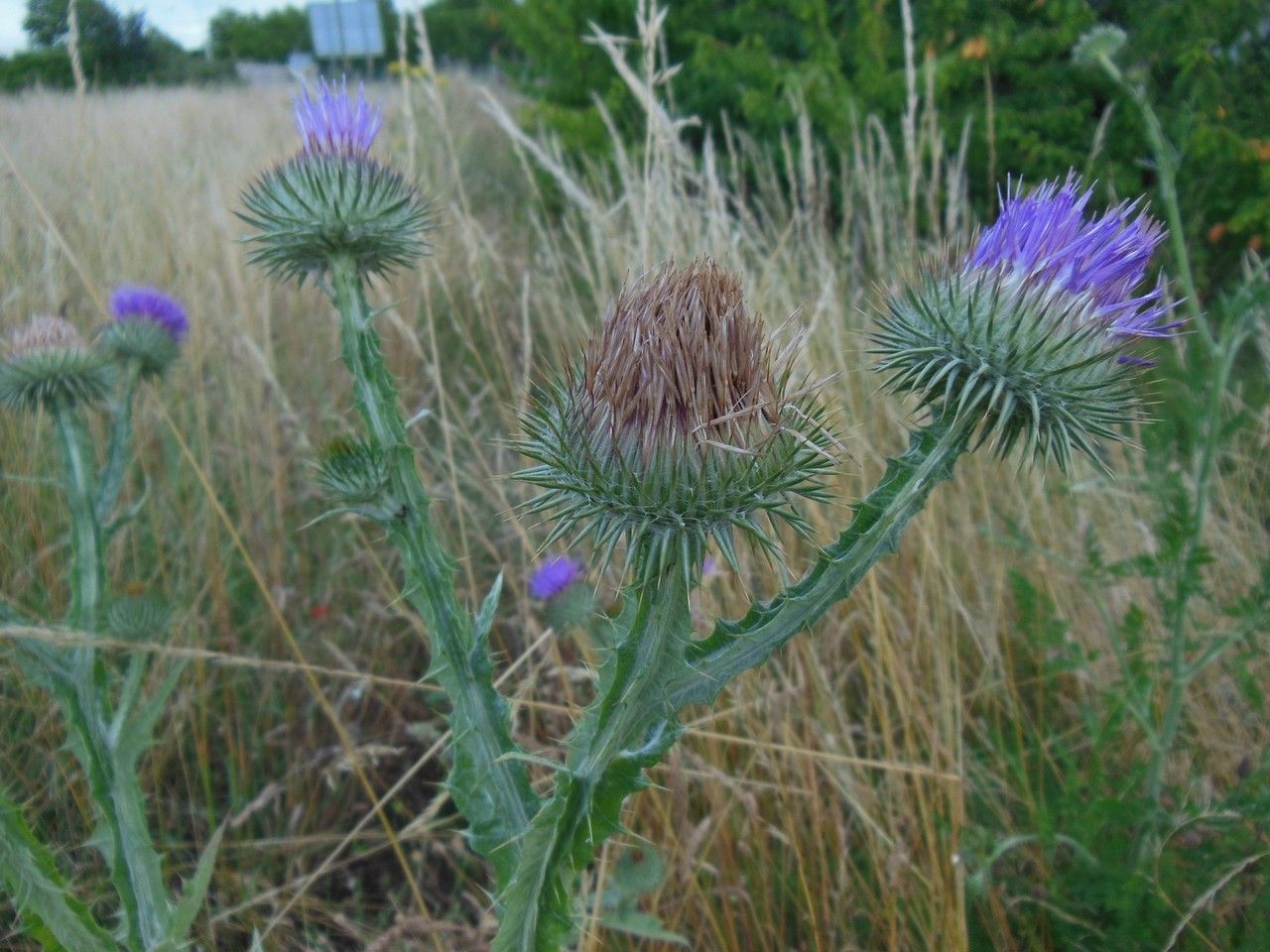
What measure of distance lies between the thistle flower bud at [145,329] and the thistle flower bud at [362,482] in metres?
1.80

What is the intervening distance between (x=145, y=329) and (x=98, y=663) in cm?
152

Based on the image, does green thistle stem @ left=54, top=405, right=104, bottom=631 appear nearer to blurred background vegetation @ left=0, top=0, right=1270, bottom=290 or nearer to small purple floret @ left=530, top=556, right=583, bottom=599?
small purple floret @ left=530, top=556, right=583, bottom=599

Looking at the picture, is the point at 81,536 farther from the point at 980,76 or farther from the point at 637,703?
the point at 980,76

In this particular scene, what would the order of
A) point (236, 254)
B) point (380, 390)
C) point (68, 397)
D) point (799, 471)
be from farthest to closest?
1. point (236, 254)
2. point (68, 397)
3. point (380, 390)
4. point (799, 471)

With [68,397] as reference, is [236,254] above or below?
above

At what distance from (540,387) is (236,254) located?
3972mm

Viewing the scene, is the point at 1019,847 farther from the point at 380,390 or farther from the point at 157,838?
the point at 157,838

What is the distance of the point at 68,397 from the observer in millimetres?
2838

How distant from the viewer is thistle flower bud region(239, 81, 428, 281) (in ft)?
7.17

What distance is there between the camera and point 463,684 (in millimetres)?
1614

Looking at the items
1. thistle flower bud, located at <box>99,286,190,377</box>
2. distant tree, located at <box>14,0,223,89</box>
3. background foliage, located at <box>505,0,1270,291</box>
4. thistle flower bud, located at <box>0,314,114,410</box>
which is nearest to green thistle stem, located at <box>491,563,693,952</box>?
thistle flower bud, located at <box>0,314,114,410</box>

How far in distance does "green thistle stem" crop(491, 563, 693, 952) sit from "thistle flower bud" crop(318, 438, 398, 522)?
687 millimetres

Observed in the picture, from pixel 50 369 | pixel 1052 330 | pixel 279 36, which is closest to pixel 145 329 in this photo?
pixel 50 369

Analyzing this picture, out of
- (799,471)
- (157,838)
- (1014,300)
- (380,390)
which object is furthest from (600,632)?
(157,838)
